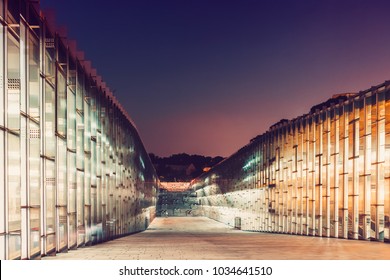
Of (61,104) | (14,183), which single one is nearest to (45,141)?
(14,183)

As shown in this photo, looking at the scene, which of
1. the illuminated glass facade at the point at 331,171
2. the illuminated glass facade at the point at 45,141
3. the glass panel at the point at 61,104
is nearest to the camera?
the illuminated glass facade at the point at 45,141

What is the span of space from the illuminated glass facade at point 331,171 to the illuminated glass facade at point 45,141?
1611 centimetres

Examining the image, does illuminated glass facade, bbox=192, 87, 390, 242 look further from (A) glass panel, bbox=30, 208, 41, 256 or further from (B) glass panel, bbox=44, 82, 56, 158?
(A) glass panel, bbox=30, 208, 41, 256

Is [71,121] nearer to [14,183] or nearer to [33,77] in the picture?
[33,77]

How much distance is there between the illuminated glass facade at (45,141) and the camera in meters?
13.4

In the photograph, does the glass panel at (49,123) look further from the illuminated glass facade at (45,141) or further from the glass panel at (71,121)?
the glass panel at (71,121)

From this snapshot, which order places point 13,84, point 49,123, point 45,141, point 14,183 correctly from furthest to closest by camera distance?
point 49,123 < point 45,141 < point 14,183 < point 13,84

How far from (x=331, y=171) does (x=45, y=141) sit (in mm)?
22389

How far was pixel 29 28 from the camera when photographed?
15172mm

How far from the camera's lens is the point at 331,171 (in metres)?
32.6

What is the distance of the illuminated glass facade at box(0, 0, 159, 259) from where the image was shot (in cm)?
1345

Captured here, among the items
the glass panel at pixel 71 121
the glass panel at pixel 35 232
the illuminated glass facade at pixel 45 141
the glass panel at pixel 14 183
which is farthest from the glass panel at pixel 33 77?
the glass panel at pixel 71 121
